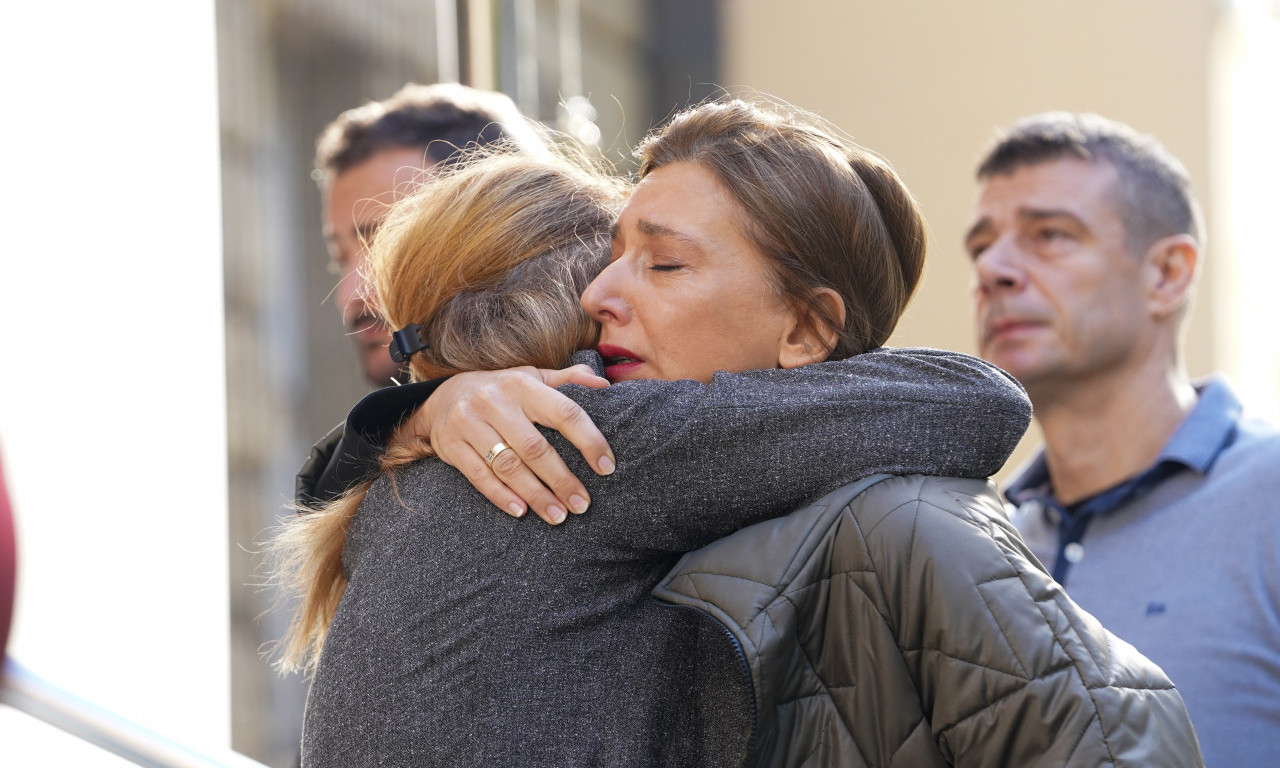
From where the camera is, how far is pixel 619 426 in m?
1.11

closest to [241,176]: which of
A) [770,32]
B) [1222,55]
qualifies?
[770,32]

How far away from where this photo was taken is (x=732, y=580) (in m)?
1.04

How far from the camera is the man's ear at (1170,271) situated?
2.37 m

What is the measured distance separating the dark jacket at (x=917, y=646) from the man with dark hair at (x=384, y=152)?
1.23 meters

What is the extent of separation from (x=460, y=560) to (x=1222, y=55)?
3.77m

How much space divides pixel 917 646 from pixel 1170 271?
165cm

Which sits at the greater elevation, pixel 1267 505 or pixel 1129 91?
pixel 1129 91

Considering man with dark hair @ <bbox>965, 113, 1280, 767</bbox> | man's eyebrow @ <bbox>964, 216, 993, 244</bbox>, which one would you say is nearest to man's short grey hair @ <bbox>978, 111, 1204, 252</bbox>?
man with dark hair @ <bbox>965, 113, 1280, 767</bbox>

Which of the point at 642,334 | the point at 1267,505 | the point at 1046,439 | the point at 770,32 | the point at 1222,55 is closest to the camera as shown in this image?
the point at 642,334

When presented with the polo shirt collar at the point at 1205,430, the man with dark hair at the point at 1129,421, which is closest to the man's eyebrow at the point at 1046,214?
the man with dark hair at the point at 1129,421

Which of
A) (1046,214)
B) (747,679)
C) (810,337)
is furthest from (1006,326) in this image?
(747,679)

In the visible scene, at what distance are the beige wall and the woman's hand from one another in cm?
235

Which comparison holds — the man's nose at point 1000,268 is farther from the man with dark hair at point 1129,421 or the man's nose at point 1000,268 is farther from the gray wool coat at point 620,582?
the gray wool coat at point 620,582

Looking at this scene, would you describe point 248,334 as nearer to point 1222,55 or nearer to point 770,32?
point 770,32
